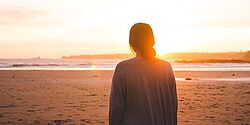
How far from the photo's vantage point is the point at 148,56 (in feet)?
11.8

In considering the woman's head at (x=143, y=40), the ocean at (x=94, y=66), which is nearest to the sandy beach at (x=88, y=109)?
the woman's head at (x=143, y=40)

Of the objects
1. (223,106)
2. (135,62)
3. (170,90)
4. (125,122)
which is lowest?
(223,106)

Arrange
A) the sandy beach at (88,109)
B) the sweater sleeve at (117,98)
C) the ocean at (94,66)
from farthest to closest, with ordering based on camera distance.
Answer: the ocean at (94,66) → the sandy beach at (88,109) → the sweater sleeve at (117,98)

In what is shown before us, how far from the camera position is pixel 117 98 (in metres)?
3.54

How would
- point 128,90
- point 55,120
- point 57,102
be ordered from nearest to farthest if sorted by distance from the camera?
1. point 128,90
2. point 55,120
3. point 57,102

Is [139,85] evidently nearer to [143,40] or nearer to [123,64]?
[123,64]

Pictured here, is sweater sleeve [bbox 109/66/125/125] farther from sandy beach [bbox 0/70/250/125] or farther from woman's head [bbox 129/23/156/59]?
sandy beach [bbox 0/70/250/125]

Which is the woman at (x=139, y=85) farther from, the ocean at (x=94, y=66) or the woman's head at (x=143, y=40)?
the ocean at (x=94, y=66)

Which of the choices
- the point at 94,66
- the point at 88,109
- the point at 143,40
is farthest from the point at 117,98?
the point at 94,66

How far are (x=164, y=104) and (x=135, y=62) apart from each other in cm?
47

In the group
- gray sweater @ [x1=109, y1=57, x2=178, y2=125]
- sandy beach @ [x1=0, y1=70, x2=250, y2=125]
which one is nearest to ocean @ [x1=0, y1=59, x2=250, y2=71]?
sandy beach @ [x1=0, y1=70, x2=250, y2=125]

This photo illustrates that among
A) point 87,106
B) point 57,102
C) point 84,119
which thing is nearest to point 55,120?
point 84,119

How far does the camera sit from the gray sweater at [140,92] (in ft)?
11.6

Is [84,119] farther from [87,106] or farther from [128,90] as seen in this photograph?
[128,90]
